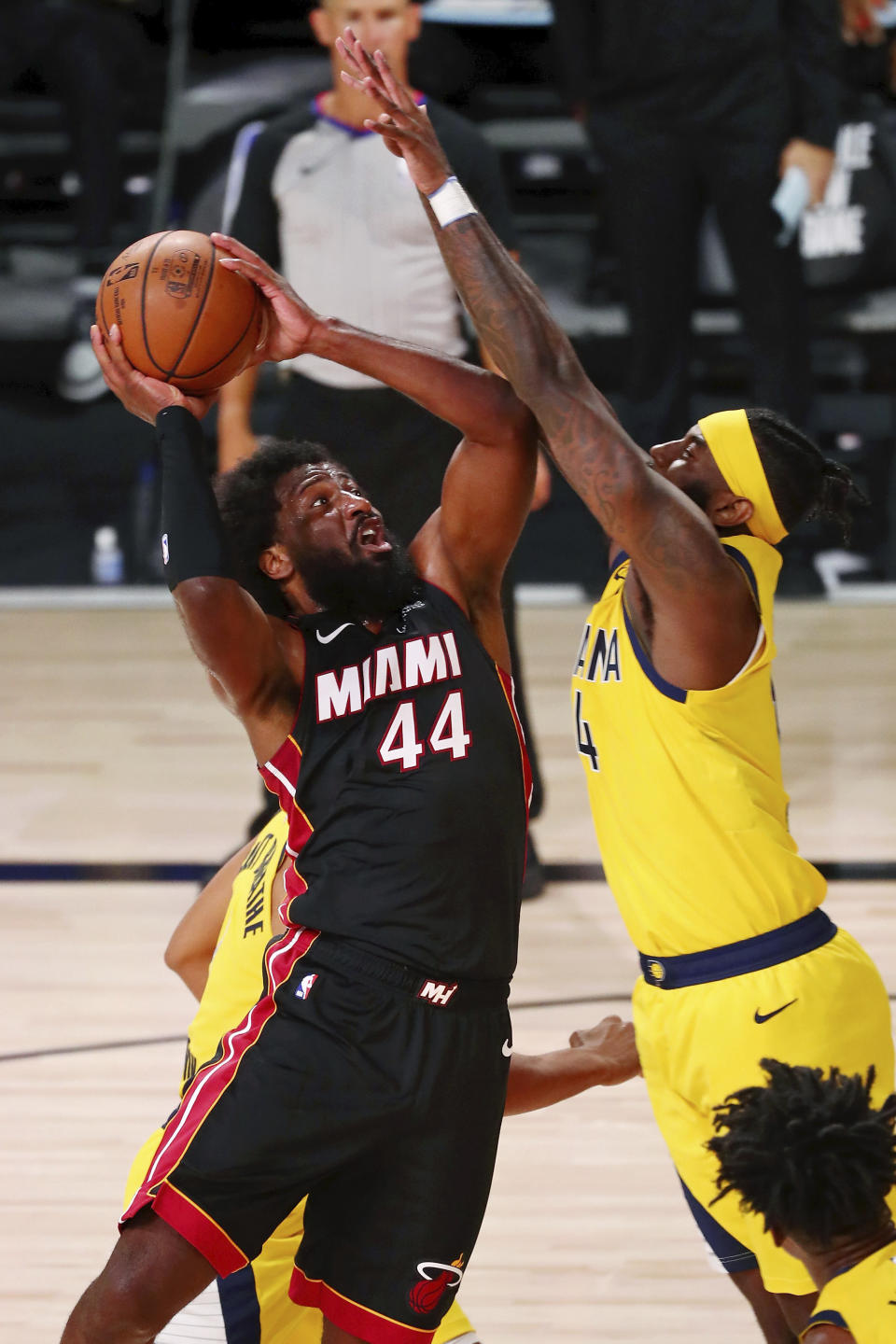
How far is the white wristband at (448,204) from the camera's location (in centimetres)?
273

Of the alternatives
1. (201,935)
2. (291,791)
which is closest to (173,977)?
(201,935)

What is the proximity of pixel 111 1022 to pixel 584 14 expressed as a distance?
735 centimetres

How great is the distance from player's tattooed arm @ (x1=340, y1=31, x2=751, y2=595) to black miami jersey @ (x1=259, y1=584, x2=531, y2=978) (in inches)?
13.2

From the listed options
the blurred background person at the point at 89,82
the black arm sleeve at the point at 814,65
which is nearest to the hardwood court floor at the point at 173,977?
the black arm sleeve at the point at 814,65

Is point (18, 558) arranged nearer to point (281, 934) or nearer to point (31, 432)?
point (31, 432)

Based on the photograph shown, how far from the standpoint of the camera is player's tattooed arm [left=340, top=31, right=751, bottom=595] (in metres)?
2.52

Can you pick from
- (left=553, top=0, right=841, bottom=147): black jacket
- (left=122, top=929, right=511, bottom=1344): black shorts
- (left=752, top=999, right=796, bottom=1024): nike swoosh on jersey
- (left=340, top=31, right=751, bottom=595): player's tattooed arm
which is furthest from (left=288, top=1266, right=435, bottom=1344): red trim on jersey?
(left=553, top=0, right=841, bottom=147): black jacket

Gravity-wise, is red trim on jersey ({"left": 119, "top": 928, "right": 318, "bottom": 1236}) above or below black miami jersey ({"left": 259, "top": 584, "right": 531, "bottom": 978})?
below

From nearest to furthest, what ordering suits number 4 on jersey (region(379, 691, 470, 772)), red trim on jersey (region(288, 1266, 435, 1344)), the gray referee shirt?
red trim on jersey (region(288, 1266, 435, 1344)) → number 4 on jersey (region(379, 691, 470, 772)) → the gray referee shirt

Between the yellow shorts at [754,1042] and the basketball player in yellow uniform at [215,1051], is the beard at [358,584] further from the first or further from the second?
the yellow shorts at [754,1042]

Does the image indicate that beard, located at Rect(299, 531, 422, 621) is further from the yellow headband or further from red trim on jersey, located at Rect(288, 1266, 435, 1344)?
red trim on jersey, located at Rect(288, 1266, 435, 1344)

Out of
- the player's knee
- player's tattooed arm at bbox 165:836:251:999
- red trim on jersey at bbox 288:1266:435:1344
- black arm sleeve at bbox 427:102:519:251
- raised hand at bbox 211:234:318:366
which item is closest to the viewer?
the player's knee

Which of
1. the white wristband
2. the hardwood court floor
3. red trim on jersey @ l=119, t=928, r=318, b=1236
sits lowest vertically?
the hardwood court floor

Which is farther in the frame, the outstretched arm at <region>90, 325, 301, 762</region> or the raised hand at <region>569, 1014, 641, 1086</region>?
the raised hand at <region>569, 1014, 641, 1086</region>
